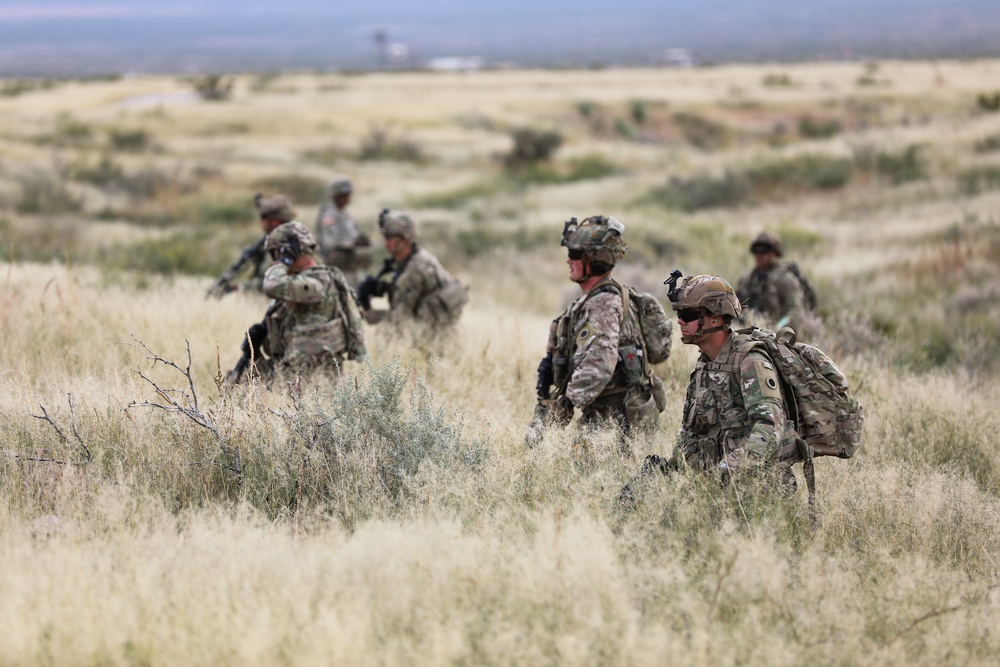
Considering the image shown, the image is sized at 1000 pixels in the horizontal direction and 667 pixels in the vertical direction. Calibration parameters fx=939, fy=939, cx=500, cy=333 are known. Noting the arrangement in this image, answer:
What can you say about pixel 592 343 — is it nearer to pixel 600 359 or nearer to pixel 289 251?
pixel 600 359

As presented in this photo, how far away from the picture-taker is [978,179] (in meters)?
18.4

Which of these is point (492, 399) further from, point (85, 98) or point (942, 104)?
point (85, 98)

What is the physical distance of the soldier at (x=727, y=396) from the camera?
3.86 meters

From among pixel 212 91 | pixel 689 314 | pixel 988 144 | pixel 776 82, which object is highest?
pixel 776 82

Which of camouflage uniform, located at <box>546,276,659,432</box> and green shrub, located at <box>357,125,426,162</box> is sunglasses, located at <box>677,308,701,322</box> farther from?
green shrub, located at <box>357,125,426,162</box>

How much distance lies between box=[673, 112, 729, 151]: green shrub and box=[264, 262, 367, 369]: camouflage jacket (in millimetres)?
27580

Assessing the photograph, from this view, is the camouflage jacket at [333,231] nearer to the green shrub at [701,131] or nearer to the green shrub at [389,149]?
the green shrub at [389,149]

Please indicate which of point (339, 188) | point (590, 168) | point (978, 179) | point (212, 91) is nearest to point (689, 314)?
point (339, 188)

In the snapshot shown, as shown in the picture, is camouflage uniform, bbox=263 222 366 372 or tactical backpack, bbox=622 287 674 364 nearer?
tactical backpack, bbox=622 287 674 364

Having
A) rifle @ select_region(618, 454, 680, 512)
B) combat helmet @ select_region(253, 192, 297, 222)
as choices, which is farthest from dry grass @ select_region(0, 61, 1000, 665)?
combat helmet @ select_region(253, 192, 297, 222)

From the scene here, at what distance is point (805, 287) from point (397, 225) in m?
3.70

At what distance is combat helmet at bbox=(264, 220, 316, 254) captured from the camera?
566 cm

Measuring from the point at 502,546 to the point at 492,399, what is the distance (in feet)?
7.80

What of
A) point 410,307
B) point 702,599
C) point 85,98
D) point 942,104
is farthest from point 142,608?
point 85,98
